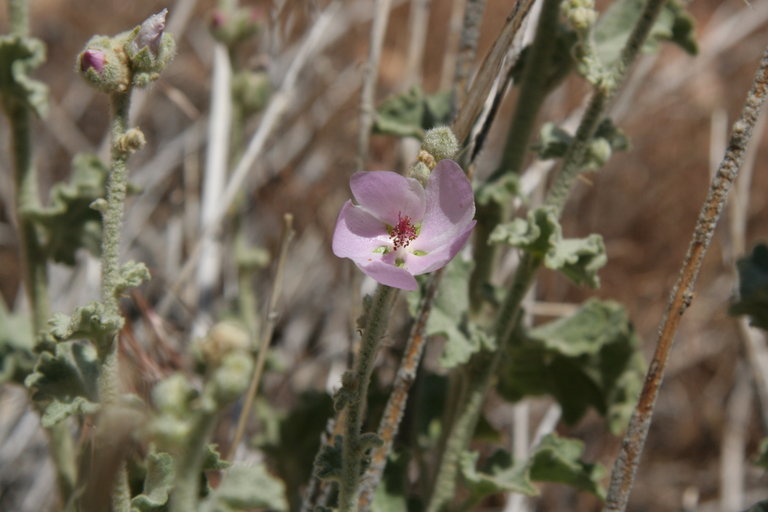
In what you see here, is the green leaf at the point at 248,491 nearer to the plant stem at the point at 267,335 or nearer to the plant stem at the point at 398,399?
the plant stem at the point at 398,399

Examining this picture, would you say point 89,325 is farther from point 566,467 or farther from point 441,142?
point 566,467

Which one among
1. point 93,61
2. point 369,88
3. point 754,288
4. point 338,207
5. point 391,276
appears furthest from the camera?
point 338,207

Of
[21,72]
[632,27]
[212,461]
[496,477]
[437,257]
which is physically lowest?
[212,461]

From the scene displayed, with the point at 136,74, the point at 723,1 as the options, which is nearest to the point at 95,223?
the point at 136,74

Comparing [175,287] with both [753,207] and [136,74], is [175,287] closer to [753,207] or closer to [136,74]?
[136,74]

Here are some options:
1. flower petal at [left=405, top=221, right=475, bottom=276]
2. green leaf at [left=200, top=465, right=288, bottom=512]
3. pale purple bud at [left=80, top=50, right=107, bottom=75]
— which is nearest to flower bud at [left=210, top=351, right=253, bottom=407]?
green leaf at [left=200, top=465, right=288, bottom=512]

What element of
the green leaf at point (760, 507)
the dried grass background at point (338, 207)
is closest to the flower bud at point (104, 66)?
the dried grass background at point (338, 207)

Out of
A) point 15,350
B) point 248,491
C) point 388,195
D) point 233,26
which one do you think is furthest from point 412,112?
point 248,491
